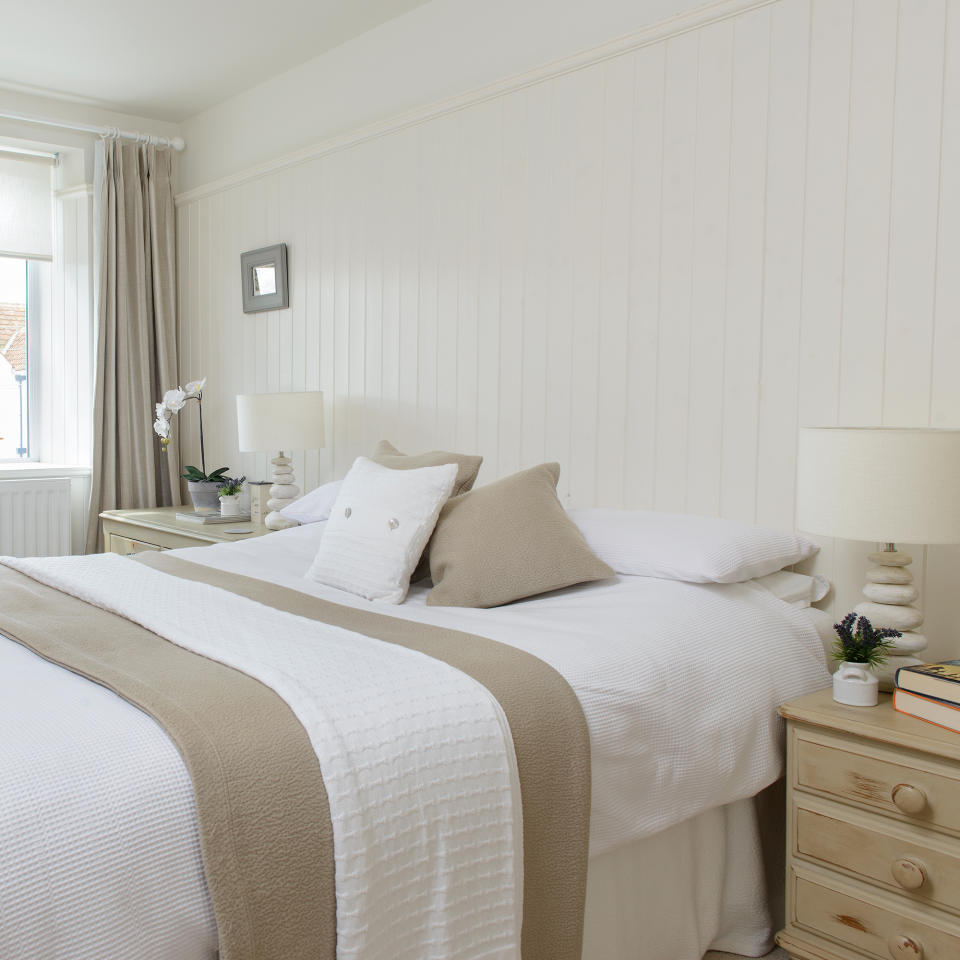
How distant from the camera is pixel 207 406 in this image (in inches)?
176

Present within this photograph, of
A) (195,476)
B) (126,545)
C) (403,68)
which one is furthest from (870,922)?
(126,545)

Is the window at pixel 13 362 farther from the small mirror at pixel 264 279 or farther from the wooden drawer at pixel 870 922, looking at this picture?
the wooden drawer at pixel 870 922

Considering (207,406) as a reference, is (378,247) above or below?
above

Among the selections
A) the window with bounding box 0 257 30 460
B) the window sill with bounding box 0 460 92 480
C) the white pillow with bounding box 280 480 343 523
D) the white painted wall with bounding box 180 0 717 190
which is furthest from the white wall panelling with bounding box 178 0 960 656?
the window with bounding box 0 257 30 460

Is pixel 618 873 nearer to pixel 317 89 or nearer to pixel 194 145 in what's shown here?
pixel 317 89

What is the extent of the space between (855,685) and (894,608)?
209 millimetres

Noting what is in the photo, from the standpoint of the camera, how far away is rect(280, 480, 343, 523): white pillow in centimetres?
310

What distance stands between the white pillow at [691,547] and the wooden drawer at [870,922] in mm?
623

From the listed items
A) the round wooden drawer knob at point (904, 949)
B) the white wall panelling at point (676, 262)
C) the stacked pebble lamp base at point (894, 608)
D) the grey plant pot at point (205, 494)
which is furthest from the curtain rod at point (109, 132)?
the round wooden drawer knob at point (904, 949)

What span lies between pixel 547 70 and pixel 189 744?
2313 mm

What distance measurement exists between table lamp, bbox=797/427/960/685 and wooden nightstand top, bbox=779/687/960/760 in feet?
0.44

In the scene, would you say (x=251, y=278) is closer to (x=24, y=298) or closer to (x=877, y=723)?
(x=24, y=298)

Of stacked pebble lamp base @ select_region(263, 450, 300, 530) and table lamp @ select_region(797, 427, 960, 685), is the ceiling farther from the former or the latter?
table lamp @ select_region(797, 427, 960, 685)

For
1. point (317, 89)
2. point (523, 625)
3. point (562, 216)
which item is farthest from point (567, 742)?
point (317, 89)
